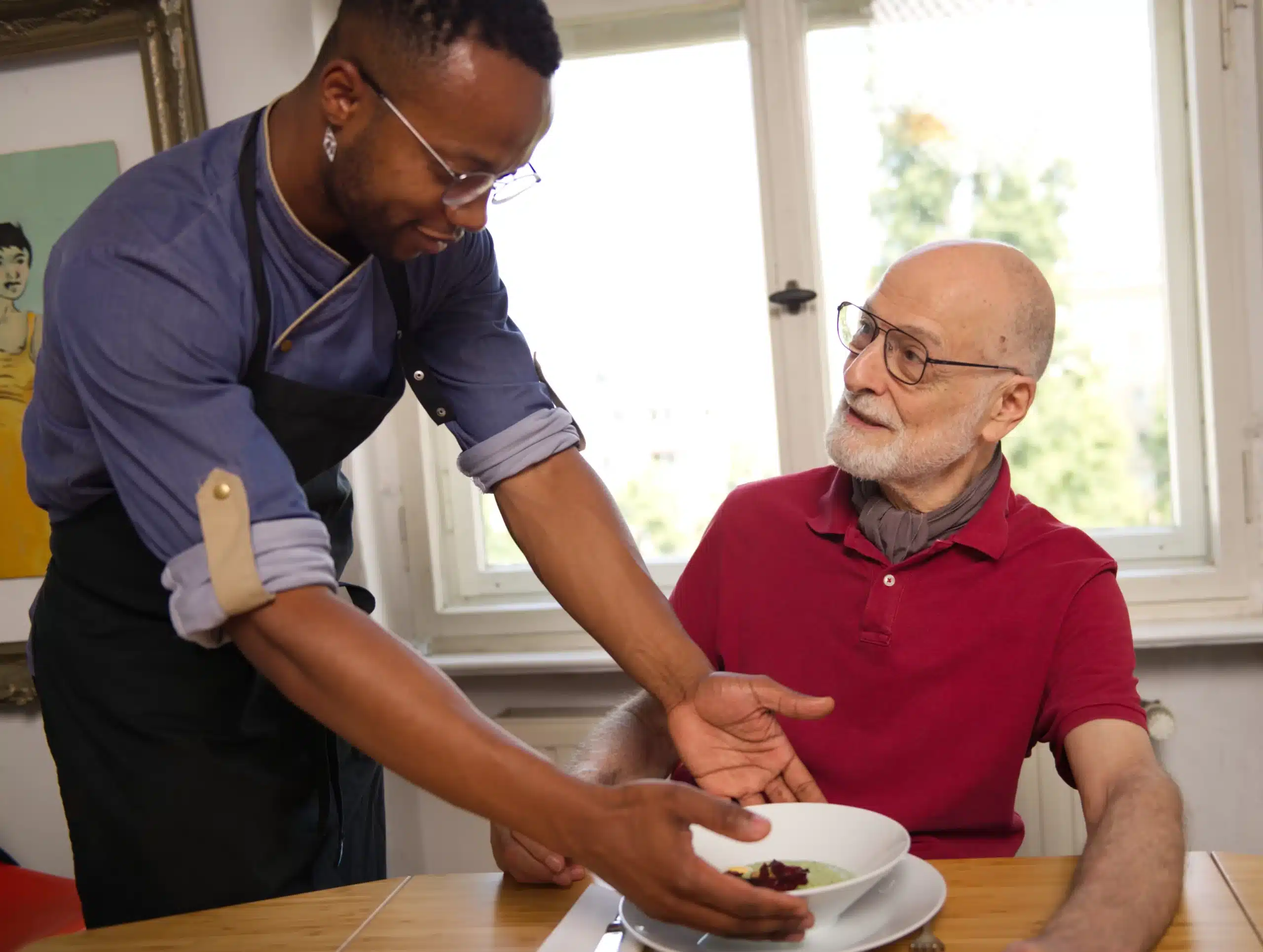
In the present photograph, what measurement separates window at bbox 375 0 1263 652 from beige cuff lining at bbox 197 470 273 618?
178cm

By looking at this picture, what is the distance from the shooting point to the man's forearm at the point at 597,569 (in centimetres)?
153

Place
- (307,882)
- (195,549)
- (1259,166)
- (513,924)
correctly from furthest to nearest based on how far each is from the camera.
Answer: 1. (1259,166)
2. (307,882)
3. (513,924)
4. (195,549)

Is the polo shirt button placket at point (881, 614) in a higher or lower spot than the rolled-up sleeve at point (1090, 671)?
higher

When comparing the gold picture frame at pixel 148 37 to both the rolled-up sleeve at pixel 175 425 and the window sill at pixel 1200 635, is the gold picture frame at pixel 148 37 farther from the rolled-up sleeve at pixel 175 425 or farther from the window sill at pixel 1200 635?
the window sill at pixel 1200 635

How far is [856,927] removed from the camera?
112 cm

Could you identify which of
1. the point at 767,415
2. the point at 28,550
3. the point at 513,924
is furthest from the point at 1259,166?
the point at 28,550

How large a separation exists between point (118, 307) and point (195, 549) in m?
0.25

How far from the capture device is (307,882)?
1533 millimetres

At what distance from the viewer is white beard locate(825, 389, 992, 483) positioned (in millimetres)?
1740

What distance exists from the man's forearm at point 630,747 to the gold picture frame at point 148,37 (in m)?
1.71

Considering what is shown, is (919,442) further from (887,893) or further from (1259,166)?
(1259,166)

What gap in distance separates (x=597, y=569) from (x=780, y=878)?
556 mm

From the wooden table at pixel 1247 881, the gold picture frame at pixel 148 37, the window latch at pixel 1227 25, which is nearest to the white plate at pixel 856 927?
the wooden table at pixel 1247 881

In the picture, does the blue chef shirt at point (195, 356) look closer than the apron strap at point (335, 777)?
Yes
